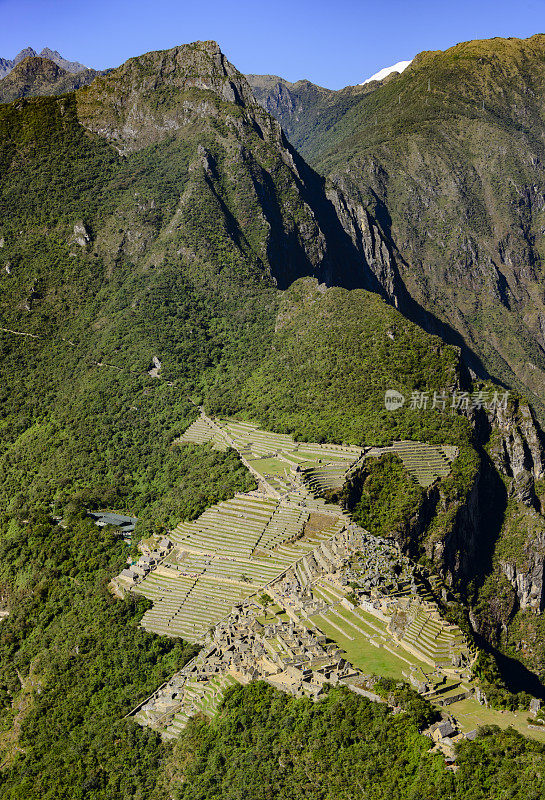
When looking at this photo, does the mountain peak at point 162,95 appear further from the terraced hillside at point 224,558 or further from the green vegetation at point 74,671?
the terraced hillside at point 224,558

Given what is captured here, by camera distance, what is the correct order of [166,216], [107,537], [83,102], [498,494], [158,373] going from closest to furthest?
[107,537] < [498,494] < [158,373] < [166,216] < [83,102]

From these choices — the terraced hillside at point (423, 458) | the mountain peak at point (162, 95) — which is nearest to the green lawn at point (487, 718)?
the terraced hillside at point (423, 458)

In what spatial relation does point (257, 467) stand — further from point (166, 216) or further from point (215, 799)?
point (166, 216)

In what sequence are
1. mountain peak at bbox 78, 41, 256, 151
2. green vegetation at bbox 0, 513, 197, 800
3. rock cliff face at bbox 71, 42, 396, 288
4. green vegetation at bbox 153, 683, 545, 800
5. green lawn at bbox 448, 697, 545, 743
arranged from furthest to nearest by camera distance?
mountain peak at bbox 78, 41, 256, 151 < rock cliff face at bbox 71, 42, 396, 288 < green vegetation at bbox 0, 513, 197, 800 < green lawn at bbox 448, 697, 545, 743 < green vegetation at bbox 153, 683, 545, 800

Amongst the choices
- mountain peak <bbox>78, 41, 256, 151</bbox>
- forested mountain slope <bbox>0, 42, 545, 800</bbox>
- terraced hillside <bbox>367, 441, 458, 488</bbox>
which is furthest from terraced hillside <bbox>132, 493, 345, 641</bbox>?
mountain peak <bbox>78, 41, 256, 151</bbox>

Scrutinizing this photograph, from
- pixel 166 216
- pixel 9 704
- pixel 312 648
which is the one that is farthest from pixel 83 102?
pixel 312 648

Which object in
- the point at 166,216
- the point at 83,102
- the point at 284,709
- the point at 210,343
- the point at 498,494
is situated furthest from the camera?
the point at 83,102

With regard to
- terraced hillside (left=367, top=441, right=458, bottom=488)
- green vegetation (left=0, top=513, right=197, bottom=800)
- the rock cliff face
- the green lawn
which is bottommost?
green vegetation (left=0, top=513, right=197, bottom=800)

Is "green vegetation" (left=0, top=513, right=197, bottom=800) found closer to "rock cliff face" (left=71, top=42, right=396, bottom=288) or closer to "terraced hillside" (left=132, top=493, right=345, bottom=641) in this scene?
"terraced hillside" (left=132, top=493, right=345, bottom=641)

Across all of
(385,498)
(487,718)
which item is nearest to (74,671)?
(385,498)

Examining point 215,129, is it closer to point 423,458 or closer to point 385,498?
point 423,458

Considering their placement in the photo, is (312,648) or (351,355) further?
(351,355)
